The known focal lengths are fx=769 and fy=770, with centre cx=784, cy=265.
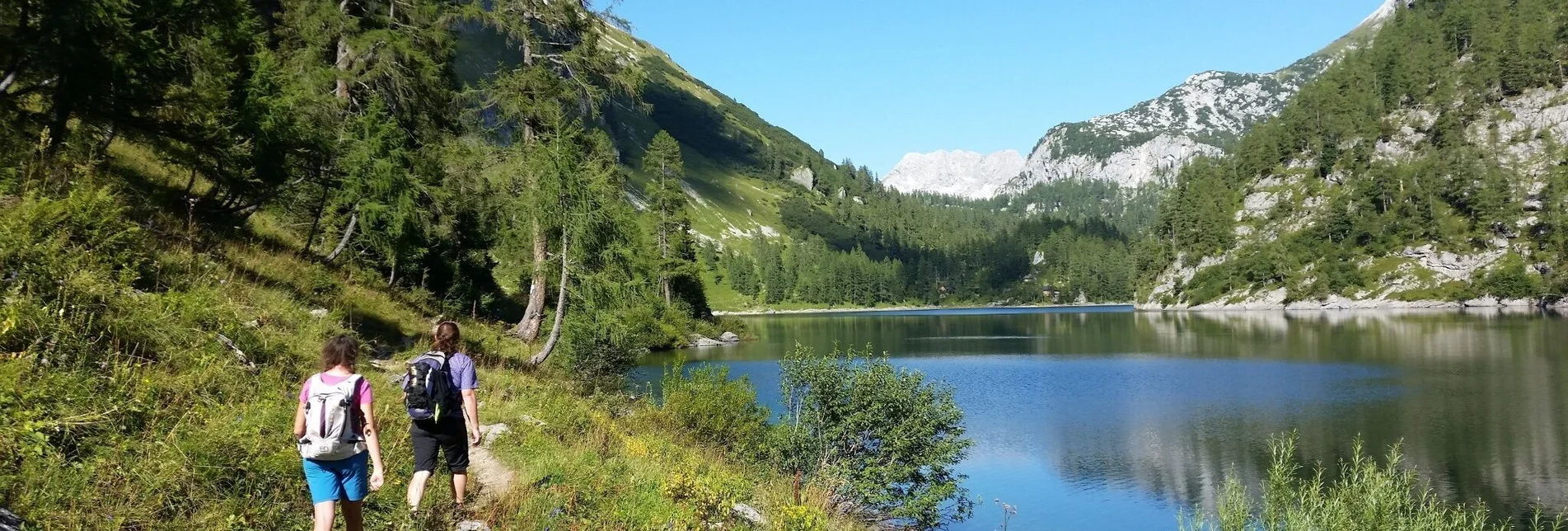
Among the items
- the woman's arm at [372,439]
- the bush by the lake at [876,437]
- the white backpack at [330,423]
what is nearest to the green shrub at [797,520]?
the woman's arm at [372,439]

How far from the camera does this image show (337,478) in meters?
5.94

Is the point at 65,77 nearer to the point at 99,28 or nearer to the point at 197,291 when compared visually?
the point at 99,28

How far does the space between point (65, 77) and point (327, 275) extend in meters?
9.20

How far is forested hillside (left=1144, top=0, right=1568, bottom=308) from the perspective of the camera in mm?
127062

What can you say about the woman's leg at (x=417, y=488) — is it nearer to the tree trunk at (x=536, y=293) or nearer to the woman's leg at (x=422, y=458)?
the woman's leg at (x=422, y=458)

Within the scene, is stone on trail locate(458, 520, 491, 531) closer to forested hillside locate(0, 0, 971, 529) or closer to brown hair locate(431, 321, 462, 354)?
forested hillside locate(0, 0, 971, 529)

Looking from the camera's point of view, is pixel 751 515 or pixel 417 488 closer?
pixel 417 488

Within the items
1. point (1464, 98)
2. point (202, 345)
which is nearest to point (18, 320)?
point (202, 345)

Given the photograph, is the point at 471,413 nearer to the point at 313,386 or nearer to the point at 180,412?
the point at 313,386

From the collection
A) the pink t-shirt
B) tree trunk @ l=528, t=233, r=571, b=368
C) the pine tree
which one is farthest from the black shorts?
the pine tree

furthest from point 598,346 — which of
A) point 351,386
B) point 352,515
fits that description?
point 351,386

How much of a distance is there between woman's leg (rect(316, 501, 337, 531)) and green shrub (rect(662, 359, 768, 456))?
52.0ft

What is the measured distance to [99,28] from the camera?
35.6 ft

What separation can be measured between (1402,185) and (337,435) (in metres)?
186
